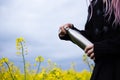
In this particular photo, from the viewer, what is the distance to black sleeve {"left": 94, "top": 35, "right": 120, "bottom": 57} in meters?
2.06

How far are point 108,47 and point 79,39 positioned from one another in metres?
0.16

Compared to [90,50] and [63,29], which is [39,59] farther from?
[90,50]

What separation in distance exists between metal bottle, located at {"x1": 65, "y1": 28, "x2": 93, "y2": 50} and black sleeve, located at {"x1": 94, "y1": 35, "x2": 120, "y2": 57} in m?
0.05

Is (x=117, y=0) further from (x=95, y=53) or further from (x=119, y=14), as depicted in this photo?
(x=95, y=53)

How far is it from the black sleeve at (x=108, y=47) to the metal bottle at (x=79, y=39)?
5 cm

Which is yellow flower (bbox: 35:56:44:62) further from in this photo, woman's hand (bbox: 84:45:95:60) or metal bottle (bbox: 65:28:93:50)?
woman's hand (bbox: 84:45:95:60)

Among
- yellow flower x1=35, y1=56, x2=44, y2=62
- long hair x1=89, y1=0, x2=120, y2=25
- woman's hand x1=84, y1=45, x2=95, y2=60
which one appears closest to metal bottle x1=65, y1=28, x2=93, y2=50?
woman's hand x1=84, y1=45, x2=95, y2=60

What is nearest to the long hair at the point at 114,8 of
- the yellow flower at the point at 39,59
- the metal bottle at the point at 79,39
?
the metal bottle at the point at 79,39

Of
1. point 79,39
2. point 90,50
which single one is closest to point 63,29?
point 79,39

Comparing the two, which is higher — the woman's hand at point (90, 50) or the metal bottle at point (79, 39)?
the metal bottle at point (79, 39)

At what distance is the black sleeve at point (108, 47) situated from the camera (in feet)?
6.76

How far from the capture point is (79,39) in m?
2.14

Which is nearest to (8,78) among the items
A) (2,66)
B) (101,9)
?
(2,66)

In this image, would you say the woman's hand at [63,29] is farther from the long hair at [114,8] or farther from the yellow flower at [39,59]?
the yellow flower at [39,59]
